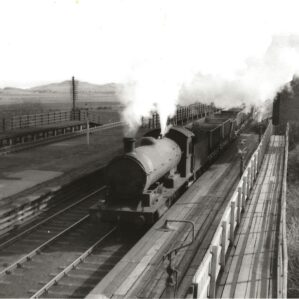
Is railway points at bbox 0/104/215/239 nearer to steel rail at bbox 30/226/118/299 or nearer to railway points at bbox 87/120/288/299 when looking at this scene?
steel rail at bbox 30/226/118/299

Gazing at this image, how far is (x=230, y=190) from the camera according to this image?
47.3 feet

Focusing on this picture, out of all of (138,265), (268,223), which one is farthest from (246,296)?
(268,223)

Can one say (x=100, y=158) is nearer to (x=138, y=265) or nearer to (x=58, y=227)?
(x=58, y=227)

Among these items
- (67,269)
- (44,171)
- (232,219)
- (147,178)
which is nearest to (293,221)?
(232,219)

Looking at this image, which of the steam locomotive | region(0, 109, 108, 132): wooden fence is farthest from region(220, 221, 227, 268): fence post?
region(0, 109, 108, 132): wooden fence

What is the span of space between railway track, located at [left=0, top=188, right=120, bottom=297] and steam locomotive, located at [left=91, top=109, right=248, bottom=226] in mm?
1078

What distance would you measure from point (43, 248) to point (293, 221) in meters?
8.04

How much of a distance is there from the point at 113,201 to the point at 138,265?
3.18 m

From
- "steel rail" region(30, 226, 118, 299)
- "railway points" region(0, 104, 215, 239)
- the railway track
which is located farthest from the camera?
"railway points" region(0, 104, 215, 239)

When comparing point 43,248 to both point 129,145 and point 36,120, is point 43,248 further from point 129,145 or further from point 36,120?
point 36,120

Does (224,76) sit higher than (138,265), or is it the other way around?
(224,76)

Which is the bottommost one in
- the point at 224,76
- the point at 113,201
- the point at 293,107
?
the point at 113,201

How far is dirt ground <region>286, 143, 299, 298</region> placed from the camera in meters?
10.2

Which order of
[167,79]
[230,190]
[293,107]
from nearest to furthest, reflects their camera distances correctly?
[230,190]
[167,79]
[293,107]
